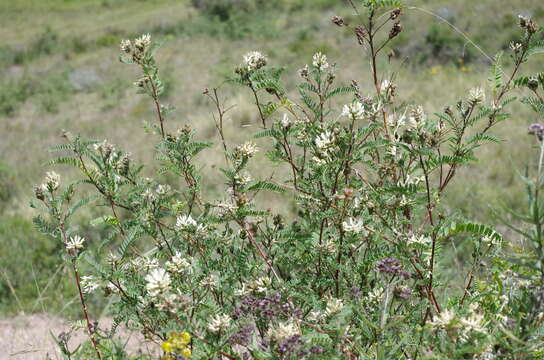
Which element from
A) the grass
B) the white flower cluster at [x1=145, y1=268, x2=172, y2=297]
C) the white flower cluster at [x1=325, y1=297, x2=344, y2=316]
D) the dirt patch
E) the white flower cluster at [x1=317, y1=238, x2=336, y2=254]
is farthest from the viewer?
the grass

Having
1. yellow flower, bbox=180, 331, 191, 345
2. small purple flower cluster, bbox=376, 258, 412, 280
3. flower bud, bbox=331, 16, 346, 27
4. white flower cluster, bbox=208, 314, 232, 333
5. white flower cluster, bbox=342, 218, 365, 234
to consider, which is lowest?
→ white flower cluster, bbox=208, 314, 232, 333

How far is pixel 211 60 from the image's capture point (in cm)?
1549

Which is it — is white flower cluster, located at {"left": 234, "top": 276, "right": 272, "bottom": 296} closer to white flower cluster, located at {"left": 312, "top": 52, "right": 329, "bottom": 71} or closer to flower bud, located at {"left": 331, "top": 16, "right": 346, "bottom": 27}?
white flower cluster, located at {"left": 312, "top": 52, "right": 329, "bottom": 71}

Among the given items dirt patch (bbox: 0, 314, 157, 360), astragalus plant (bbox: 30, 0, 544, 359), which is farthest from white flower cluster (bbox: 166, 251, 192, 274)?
dirt patch (bbox: 0, 314, 157, 360)

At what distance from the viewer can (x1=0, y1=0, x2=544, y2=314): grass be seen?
5.57 meters

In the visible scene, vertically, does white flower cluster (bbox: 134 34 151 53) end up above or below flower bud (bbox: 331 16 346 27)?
below

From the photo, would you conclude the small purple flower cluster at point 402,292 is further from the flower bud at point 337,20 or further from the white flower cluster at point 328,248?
the flower bud at point 337,20

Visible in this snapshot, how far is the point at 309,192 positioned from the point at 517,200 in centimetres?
445

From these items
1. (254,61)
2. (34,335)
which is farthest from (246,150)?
(34,335)

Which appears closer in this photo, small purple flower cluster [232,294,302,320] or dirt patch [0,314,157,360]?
small purple flower cluster [232,294,302,320]

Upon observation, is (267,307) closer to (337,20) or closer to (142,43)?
(337,20)

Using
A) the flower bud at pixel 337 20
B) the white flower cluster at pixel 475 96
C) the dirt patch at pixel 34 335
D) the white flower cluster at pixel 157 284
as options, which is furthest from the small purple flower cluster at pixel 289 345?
the dirt patch at pixel 34 335

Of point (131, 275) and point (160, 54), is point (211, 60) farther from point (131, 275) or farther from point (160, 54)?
point (131, 275)

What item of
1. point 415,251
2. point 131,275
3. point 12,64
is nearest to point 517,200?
point 415,251
